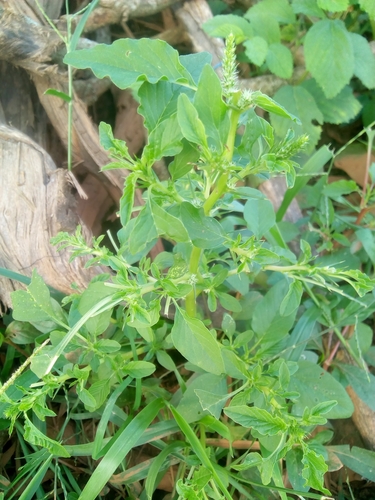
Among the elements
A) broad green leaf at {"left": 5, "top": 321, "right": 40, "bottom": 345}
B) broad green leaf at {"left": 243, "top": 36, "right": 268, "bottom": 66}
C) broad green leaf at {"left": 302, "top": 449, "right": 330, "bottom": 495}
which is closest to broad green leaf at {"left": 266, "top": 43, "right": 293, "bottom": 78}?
broad green leaf at {"left": 243, "top": 36, "right": 268, "bottom": 66}

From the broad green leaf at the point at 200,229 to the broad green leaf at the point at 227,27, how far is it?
1.04 m

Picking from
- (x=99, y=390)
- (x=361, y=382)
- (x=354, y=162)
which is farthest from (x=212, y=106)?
(x=354, y=162)

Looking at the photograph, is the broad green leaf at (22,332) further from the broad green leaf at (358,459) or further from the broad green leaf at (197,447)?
the broad green leaf at (358,459)

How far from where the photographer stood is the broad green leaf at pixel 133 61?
2.27 feet

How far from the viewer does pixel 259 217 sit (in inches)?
41.0

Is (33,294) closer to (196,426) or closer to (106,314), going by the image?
(106,314)

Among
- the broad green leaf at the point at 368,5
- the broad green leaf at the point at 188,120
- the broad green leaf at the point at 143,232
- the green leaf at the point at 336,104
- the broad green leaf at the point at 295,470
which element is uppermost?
the broad green leaf at the point at 188,120

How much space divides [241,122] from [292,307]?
38 centimetres

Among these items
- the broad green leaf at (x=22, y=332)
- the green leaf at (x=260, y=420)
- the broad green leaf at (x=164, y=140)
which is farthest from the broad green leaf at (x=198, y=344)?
the broad green leaf at (x=22, y=332)

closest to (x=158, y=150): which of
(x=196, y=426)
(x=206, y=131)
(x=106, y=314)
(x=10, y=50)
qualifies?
(x=206, y=131)

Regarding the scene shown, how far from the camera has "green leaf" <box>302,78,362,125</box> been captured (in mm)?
1668

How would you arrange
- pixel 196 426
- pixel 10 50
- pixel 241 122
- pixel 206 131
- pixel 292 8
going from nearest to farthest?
pixel 206 131
pixel 241 122
pixel 196 426
pixel 10 50
pixel 292 8

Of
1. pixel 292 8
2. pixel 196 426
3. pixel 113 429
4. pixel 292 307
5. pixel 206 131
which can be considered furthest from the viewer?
pixel 292 8

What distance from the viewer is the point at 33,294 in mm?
912
